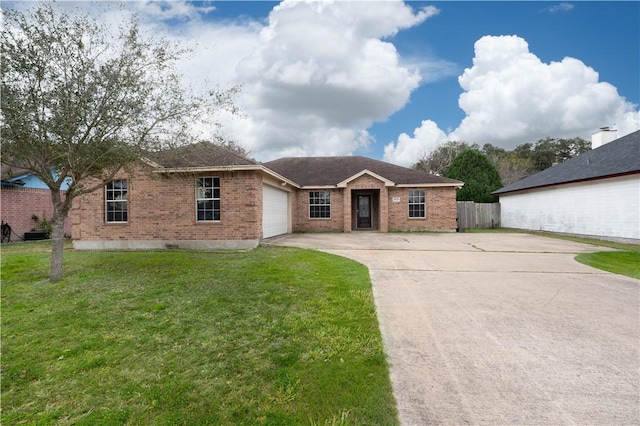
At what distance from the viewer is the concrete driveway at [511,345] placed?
2479mm

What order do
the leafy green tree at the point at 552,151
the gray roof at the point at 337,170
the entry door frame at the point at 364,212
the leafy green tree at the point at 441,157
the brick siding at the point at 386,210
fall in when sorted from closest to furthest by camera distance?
the brick siding at the point at 386,210 < the gray roof at the point at 337,170 < the entry door frame at the point at 364,212 < the leafy green tree at the point at 441,157 < the leafy green tree at the point at 552,151

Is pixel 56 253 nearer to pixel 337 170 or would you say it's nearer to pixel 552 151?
pixel 337 170

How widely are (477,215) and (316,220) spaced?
11540 millimetres

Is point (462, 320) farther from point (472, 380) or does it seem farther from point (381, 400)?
point (381, 400)

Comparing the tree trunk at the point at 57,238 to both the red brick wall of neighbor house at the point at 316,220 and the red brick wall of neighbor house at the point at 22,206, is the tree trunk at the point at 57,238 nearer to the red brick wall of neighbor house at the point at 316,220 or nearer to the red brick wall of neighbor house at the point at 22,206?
the red brick wall of neighbor house at the point at 316,220

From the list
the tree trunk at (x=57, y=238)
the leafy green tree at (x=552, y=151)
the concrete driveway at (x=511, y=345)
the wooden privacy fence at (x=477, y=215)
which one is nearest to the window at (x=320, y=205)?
the wooden privacy fence at (x=477, y=215)

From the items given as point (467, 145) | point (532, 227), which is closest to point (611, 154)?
point (532, 227)

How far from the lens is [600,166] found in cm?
1530

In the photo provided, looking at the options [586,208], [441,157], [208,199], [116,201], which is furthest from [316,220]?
[441,157]

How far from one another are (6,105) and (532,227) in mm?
23723

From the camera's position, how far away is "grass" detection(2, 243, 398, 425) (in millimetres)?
2441

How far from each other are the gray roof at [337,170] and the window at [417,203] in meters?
0.64

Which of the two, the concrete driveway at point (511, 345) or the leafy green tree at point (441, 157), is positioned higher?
the leafy green tree at point (441, 157)

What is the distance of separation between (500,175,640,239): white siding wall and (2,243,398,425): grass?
1357 cm
